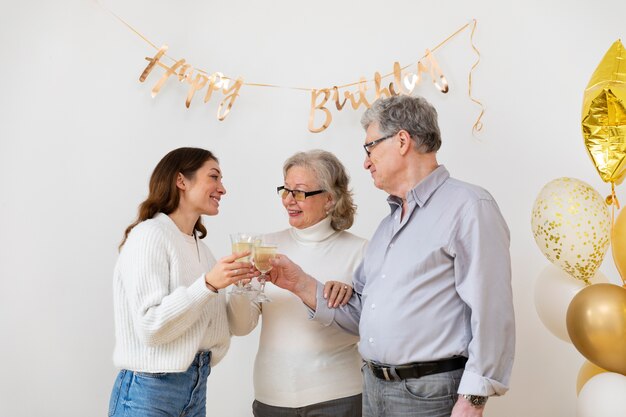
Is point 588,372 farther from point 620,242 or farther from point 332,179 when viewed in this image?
point 332,179

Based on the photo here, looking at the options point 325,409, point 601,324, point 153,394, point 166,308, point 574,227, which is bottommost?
point 325,409

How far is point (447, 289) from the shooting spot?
1672 mm

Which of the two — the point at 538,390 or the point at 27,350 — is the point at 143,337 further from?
the point at 538,390

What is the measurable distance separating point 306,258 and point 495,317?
79cm

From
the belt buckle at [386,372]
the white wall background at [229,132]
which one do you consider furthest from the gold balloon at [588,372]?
the belt buckle at [386,372]

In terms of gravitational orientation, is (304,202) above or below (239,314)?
above

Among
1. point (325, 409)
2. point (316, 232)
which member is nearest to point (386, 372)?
point (325, 409)

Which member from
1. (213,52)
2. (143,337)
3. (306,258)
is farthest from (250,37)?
(143,337)

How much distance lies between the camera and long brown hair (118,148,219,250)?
1983mm

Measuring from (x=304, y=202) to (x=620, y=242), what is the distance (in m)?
1.00

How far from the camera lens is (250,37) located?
10.2ft

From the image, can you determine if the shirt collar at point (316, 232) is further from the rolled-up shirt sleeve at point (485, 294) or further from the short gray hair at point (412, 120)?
the rolled-up shirt sleeve at point (485, 294)

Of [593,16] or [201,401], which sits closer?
[201,401]

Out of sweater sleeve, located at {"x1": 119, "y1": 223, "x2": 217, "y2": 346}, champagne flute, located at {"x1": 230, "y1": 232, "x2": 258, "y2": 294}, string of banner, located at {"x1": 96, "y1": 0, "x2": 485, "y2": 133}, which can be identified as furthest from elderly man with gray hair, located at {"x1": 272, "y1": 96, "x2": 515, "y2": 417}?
string of banner, located at {"x1": 96, "y1": 0, "x2": 485, "y2": 133}
